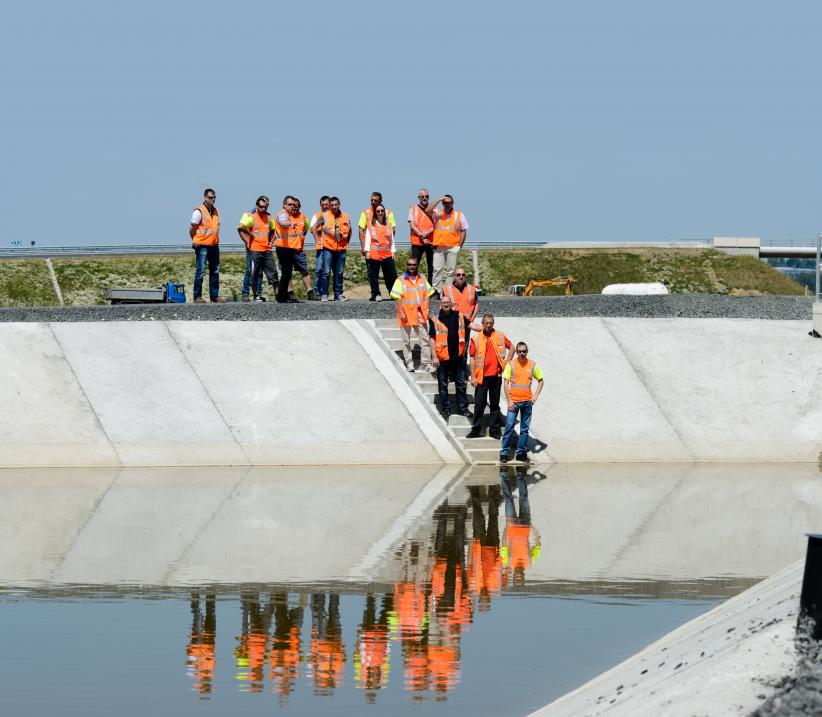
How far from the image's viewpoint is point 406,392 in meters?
24.7

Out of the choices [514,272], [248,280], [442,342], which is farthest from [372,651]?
[514,272]

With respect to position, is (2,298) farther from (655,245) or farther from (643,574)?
(643,574)

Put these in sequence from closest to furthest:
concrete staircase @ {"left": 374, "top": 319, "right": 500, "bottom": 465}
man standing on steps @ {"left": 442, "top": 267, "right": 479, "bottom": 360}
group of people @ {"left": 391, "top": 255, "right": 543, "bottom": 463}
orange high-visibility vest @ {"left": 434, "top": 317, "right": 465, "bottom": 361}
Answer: group of people @ {"left": 391, "top": 255, "right": 543, "bottom": 463} → orange high-visibility vest @ {"left": 434, "top": 317, "right": 465, "bottom": 361} → concrete staircase @ {"left": 374, "top": 319, "right": 500, "bottom": 465} → man standing on steps @ {"left": 442, "top": 267, "right": 479, "bottom": 360}

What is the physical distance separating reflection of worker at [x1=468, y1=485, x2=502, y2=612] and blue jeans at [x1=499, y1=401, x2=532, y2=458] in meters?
2.97

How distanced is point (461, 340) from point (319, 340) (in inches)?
135

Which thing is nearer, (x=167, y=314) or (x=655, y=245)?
(x=167, y=314)

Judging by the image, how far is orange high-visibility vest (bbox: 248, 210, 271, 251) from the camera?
88.6 ft

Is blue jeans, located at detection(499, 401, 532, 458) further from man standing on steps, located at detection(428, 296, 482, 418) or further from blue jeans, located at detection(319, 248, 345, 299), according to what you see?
blue jeans, located at detection(319, 248, 345, 299)

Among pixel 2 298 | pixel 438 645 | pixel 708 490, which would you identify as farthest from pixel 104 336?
pixel 2 298

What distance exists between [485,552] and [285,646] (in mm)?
4529

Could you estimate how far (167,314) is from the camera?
2733cm

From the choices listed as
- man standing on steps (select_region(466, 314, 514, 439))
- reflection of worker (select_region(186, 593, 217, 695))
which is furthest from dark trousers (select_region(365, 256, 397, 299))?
reflection of worker (select_region(186, 593, 217, 695))

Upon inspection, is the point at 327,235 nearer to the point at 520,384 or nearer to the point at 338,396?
the point at 338,396

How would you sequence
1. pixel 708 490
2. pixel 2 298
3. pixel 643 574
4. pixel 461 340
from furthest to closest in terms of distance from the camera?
pixel 2 298 < pixel 461 340 < pixel 708 490 < pixel 643 574
